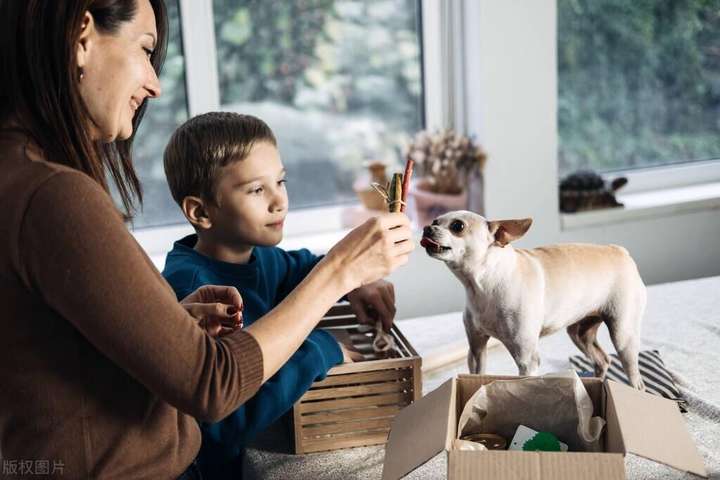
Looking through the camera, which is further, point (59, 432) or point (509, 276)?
point (509, 276)

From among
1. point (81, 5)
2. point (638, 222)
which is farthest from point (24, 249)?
point (638, 222)

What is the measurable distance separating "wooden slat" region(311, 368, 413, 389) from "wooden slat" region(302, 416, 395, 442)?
0.20 feet

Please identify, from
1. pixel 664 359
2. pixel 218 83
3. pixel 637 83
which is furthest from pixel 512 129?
pixel 664 359

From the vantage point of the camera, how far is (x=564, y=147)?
2.88 meters

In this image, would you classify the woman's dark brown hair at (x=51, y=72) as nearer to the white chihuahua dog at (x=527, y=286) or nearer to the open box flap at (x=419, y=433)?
the open box flap at (x=419, y=433)

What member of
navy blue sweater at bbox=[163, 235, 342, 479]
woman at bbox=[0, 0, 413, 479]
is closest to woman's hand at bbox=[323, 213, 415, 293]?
woman at bbox=[0, 0, 413, 479]

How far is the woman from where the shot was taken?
75cm

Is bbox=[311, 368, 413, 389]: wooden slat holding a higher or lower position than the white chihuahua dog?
lower

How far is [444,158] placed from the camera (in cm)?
249

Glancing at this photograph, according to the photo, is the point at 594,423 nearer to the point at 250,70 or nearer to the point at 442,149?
the point at 442,149

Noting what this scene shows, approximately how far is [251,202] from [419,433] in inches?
21.1

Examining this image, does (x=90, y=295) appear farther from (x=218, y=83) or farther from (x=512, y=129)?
(x=512, y=129)

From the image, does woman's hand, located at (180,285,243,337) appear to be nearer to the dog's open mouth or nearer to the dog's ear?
the dog's open mouth

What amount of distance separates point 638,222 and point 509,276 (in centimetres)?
167
